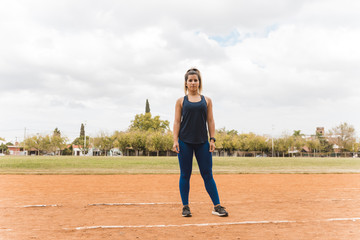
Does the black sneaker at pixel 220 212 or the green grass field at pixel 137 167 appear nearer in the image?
the black sneaker at pixel 220 212

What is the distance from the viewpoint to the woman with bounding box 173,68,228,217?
468 centimetres

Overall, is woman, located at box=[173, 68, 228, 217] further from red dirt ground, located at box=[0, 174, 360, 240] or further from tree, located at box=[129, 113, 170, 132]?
tree, located at box=[129, 113, 170, 132]

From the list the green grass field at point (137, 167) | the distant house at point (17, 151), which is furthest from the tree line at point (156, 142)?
the green grass field at point (137, 167)

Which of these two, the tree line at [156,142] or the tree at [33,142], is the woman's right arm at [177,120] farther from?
the tree at [33,142]

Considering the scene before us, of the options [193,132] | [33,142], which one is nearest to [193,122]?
[193,132]

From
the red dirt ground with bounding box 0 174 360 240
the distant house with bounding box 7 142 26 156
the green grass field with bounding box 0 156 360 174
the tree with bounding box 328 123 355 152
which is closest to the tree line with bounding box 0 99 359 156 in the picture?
the tree with bounding box 328 123 355 152

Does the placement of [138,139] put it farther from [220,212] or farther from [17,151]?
[17,151]

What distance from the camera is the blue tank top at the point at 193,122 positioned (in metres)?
4.67

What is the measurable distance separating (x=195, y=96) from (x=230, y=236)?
227cm

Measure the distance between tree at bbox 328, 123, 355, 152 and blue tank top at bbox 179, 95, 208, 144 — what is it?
89564 mm

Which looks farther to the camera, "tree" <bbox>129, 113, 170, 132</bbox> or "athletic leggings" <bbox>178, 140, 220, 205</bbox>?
"tree" <bbox>129, 113, 170, 132</bbox>

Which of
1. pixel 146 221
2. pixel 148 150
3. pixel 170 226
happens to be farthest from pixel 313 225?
pixel 148 150

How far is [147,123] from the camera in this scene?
70.1 m

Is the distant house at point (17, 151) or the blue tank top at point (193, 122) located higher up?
the blue tank top at point (193, 122)
